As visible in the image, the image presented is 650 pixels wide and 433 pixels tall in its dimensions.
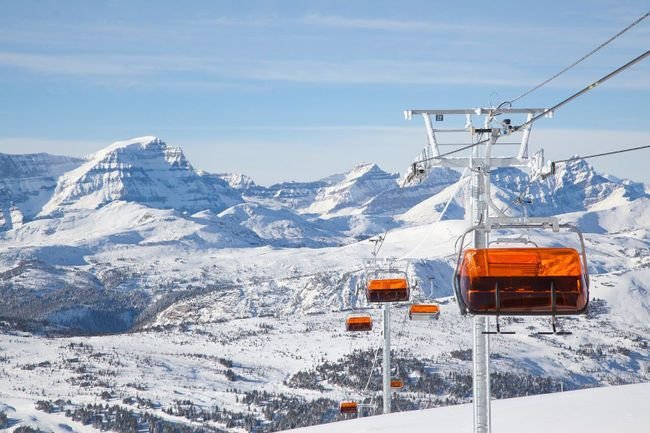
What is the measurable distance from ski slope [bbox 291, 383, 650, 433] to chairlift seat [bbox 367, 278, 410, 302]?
238 inches

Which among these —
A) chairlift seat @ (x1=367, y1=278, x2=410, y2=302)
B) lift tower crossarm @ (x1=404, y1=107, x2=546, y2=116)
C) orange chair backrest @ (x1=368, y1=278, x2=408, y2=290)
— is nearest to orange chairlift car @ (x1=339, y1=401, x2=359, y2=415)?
chairlift seat @ (x1=367, y1=278, x2=410, y2=302)

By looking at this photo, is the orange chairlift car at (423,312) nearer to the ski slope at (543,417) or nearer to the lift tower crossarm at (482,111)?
the ski slope at (543,417)

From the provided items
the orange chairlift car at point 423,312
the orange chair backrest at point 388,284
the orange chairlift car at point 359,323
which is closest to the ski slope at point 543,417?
the orange chairlift car at point 423,312

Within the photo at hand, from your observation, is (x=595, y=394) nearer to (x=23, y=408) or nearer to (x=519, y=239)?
(x=519, y=239)

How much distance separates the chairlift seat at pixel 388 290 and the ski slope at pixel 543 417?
19.8ft

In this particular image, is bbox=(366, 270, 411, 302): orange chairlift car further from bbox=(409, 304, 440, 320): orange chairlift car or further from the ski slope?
the ski slope

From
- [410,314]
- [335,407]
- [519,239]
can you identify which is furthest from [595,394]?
[335,407]

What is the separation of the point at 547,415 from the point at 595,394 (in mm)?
10244

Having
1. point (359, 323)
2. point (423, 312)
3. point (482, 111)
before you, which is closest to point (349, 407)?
point (359, 323)

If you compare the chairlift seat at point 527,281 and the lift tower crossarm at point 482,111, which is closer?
the chairlift seat at point 527,281

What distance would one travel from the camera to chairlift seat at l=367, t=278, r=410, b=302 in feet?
138

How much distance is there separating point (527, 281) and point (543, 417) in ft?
72.6

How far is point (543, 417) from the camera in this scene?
121 ft

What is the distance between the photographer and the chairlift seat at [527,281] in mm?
16781
